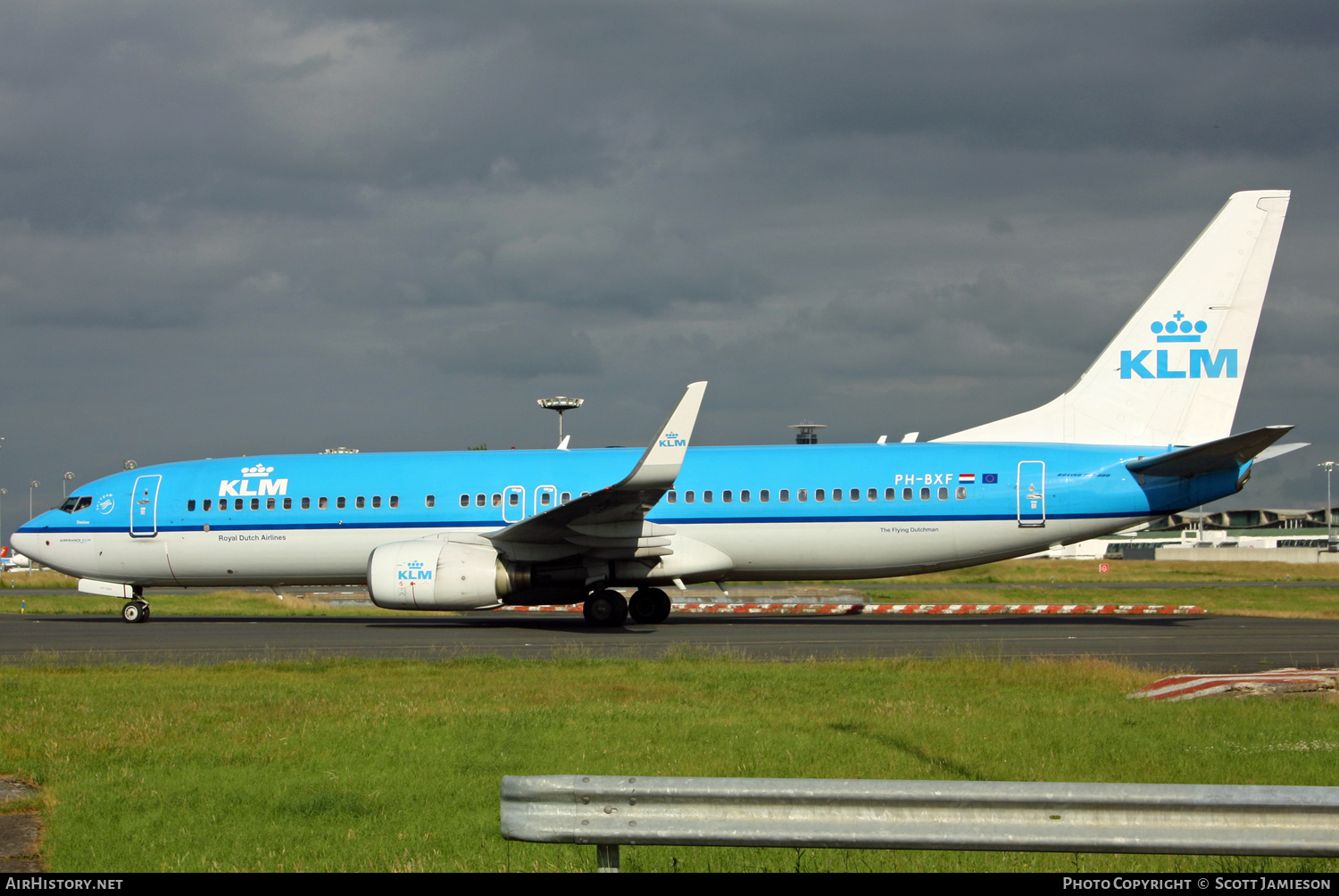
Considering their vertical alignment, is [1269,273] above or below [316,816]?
above

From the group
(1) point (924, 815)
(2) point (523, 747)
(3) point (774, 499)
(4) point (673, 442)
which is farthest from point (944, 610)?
(1) point (924, 815)

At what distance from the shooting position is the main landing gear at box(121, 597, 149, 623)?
24.9m

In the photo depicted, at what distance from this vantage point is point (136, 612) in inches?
982

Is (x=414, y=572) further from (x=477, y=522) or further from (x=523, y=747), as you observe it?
(x=523, y=747)

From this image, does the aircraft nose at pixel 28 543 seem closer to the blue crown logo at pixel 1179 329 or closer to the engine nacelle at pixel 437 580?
the engine nacelle at pixel 437 580

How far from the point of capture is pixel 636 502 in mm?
21031

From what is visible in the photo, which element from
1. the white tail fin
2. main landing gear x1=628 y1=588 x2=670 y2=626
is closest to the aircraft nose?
main landing gear x1=628 y1=588 x2=670 y2=626

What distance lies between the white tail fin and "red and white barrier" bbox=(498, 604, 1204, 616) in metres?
4.14

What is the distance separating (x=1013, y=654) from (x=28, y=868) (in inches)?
509

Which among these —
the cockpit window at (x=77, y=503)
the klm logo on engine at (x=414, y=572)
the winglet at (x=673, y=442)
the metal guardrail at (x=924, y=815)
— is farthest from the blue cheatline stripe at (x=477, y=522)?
the metal guardrail at (x=924, y=815)

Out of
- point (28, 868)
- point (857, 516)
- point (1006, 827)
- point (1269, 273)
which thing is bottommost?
point (28, 868)

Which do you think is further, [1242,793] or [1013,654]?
[1013,654]

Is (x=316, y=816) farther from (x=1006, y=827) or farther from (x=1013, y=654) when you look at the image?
(x=1013, y=654)

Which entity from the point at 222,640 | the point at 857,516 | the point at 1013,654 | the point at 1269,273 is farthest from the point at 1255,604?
the point at 222,640
